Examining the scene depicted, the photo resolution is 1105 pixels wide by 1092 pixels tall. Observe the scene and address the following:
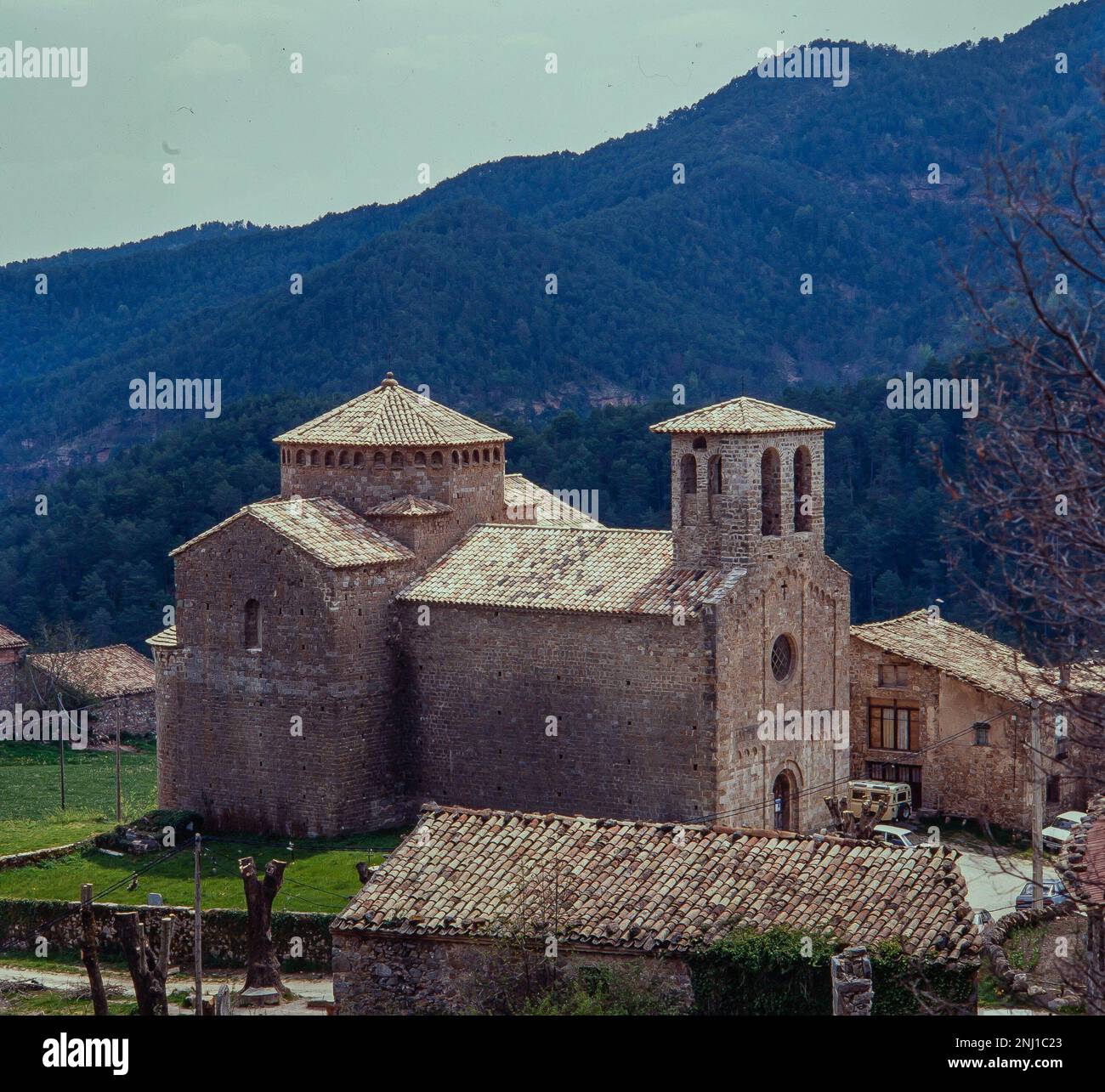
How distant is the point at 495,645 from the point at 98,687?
92.6 feet

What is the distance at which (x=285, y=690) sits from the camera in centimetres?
3391

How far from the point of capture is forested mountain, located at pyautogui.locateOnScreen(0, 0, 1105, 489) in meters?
113

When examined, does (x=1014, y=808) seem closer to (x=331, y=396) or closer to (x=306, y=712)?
(x=306, y=712)

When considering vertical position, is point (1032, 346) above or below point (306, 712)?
above

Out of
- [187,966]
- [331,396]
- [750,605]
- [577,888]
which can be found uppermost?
[331,396]

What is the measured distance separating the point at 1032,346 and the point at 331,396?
82.3 meters

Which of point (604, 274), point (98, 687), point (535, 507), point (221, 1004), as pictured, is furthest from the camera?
point (604, 274)

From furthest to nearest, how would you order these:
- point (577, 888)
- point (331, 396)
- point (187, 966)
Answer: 1. point (331, 396)
2. point (187, 966)
3. point (577, 888)

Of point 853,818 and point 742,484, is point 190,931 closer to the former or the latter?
point 742,484

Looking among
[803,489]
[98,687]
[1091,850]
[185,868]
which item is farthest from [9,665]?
[1091,850]

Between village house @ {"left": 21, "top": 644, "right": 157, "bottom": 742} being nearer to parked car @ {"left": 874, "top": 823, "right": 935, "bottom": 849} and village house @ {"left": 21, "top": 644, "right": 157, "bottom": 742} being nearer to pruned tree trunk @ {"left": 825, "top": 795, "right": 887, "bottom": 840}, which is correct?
pruned tree trunk @ {"left": 825, "top": 795, "right": 887, "bottom": 840}

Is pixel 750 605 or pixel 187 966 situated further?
pixel 750 605

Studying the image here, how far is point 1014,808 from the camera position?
3541cm
